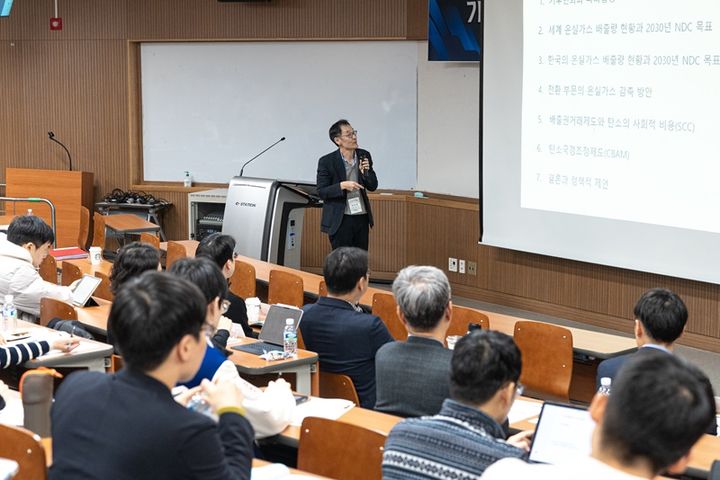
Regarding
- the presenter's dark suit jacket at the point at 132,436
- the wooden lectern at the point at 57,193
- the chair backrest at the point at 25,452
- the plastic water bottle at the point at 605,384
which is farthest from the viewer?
the wooden lectern at the point at 57,193

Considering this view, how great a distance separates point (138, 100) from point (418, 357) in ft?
27.9

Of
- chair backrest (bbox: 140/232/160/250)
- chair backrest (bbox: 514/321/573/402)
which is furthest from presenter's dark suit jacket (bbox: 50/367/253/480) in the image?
chair backrest (bbox: 140/232/160/250)

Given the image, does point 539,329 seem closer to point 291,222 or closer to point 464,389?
point 464,389

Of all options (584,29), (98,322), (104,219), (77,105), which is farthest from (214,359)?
(77,105)

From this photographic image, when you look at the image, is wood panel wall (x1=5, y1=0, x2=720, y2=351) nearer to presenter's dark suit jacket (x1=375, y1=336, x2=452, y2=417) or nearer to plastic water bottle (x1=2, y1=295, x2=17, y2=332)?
plastic water bottle (x1=2, y1=295, x2=17, y2=332)

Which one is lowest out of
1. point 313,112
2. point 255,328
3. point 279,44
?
point 255,328

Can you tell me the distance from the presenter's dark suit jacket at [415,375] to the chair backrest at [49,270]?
13.9ft

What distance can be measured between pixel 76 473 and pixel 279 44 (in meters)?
9.00

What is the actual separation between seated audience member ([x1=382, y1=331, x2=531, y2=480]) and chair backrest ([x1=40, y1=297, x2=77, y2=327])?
335cm

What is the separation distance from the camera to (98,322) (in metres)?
5.79

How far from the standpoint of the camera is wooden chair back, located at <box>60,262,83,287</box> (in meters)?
7.05

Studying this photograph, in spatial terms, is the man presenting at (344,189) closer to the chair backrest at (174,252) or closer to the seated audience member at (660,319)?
the chair backrest at (174,252)

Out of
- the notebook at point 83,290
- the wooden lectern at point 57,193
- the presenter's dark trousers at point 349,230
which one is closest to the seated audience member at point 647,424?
the notebook at point 83,290

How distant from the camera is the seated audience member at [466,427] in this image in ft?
8.87
